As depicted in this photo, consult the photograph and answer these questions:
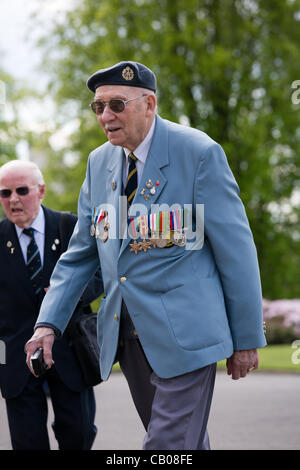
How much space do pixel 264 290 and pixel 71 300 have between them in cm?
2325

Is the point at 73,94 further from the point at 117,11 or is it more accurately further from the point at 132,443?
the point at 132,443

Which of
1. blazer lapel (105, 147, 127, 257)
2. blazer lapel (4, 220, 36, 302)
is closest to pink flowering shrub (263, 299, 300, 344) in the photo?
blazer lapel (4, 220, 36, 302)

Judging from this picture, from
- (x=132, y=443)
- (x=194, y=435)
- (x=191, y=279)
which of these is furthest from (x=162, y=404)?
(x=132, y=443)

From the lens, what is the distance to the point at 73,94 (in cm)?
2920

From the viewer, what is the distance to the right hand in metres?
3.68

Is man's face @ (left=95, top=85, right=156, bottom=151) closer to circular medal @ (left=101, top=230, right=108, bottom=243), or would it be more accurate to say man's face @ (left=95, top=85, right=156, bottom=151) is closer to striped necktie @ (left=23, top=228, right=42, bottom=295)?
circular medal @ (left=101, top=230, right=108, bottom=243)

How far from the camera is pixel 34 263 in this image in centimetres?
503

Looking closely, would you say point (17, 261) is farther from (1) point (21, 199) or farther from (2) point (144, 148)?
(2) point (144, 148)

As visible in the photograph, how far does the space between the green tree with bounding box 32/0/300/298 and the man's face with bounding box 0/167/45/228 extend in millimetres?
19583

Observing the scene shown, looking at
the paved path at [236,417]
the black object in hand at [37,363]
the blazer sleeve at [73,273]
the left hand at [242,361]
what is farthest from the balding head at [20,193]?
the paved path at [236,417]

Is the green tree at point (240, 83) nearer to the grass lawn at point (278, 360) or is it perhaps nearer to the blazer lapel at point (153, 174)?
the grass lawn at point (278, 360)

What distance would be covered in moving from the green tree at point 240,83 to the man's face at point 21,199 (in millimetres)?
19583

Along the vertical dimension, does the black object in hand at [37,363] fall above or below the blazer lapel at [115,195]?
below

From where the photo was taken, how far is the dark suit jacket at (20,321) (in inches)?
192
